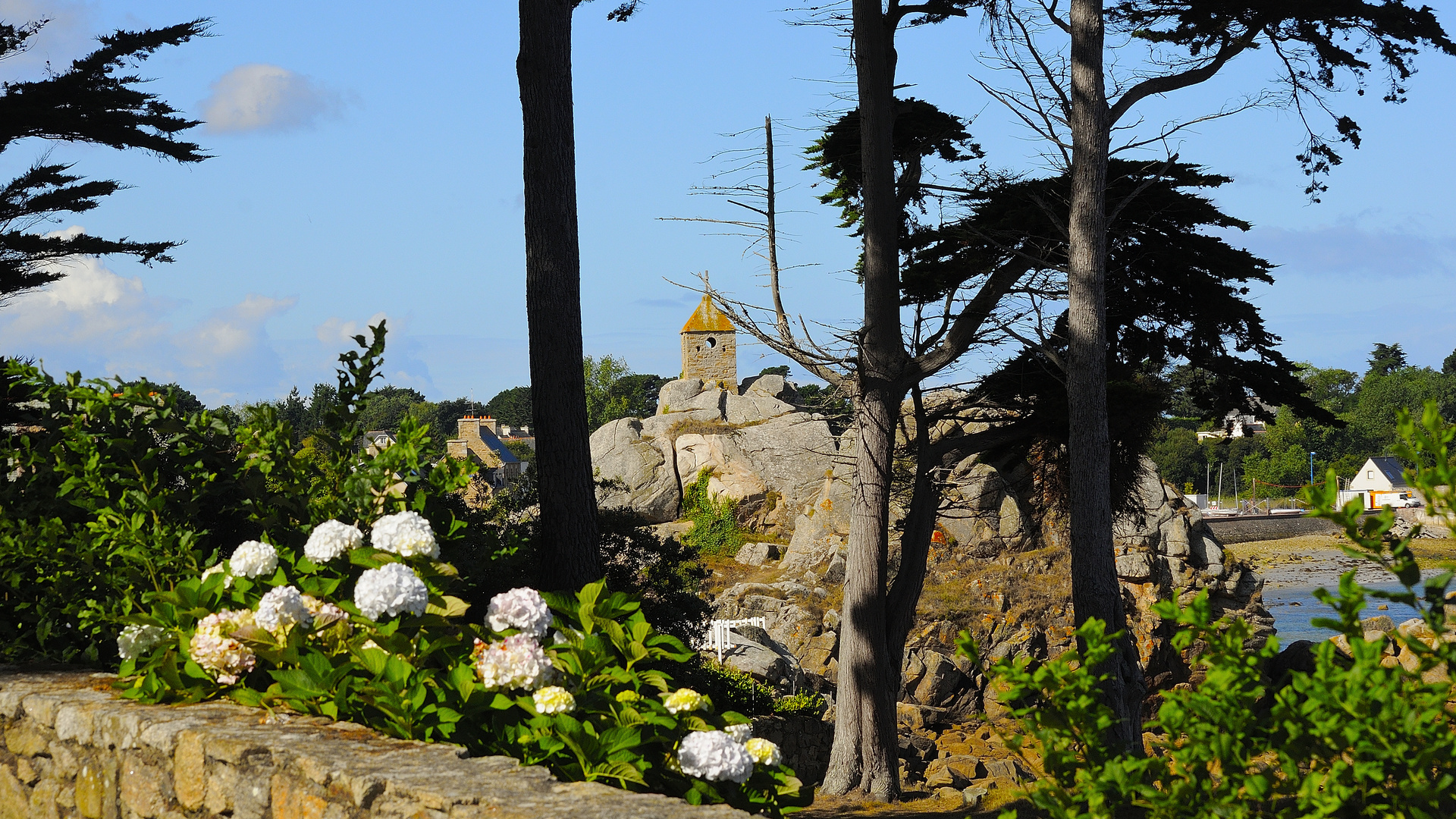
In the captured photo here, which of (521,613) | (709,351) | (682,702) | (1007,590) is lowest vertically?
(1007,590)

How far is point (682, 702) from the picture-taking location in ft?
9.73

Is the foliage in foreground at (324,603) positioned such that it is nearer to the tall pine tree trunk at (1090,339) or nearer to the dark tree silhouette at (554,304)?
the dark tree silhouette at (554,304)

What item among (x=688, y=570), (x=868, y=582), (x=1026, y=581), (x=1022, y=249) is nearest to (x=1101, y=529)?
(x=868, y=582)

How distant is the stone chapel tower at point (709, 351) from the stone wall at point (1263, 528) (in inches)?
1108

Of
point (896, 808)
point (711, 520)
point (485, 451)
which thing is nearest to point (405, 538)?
point (896, 808)

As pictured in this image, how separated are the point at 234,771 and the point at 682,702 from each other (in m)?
1.33

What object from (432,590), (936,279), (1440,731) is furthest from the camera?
(936,279)

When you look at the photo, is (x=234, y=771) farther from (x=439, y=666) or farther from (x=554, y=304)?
(x=554, y=304)

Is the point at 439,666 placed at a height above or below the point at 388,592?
below

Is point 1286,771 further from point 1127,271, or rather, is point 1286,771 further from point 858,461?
point 1127,271

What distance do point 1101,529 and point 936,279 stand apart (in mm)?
3141

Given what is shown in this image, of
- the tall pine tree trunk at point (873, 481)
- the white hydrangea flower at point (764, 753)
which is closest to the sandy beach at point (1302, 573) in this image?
the tall pine tree trunk at point (873, 481)

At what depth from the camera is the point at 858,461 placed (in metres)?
10.1

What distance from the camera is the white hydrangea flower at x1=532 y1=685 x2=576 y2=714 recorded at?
2.75 m
